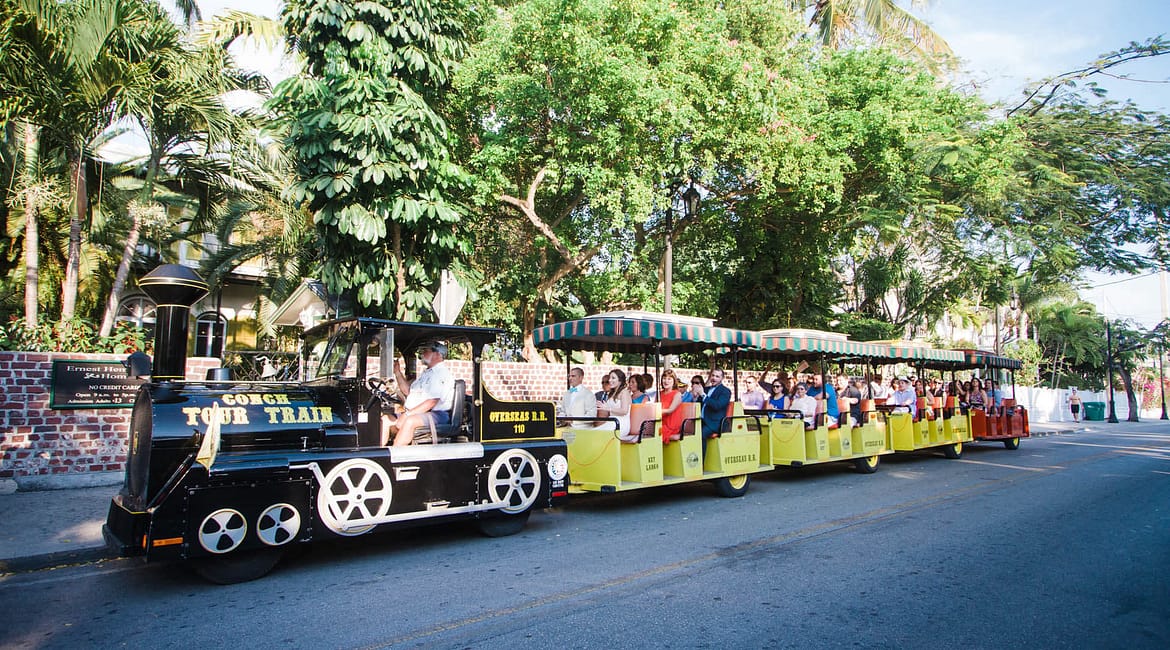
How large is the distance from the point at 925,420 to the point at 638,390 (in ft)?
25.0

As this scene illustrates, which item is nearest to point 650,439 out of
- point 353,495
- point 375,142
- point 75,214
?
point 353,495

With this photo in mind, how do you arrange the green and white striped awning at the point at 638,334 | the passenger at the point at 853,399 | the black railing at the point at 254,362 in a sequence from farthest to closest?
the black railing at the point at 254,362 < the passenger at the point at 853,399 < the green and white striped awning at the point at 638,334

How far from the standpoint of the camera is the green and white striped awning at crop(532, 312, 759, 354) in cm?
926

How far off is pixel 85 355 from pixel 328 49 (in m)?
5.42

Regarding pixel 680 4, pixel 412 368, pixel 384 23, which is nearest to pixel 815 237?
pixel 680 4

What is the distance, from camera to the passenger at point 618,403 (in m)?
9.41

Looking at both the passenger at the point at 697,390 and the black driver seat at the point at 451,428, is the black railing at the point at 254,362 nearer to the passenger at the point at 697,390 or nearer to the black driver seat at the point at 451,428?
the black driver seat at the point at 451,428

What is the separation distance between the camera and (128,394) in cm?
988

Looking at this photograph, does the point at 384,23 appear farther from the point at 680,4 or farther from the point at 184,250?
the point at 184,250

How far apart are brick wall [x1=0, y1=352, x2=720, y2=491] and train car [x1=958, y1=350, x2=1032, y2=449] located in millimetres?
12632

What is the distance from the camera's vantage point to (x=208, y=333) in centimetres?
2159

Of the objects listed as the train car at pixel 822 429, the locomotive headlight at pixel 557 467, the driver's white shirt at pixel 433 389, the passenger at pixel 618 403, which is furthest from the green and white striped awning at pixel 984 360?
the driver's white shirt at pixel 433 389

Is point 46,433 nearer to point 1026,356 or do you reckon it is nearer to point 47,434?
point 47,434

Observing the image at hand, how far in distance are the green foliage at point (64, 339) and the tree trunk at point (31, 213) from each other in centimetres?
123
